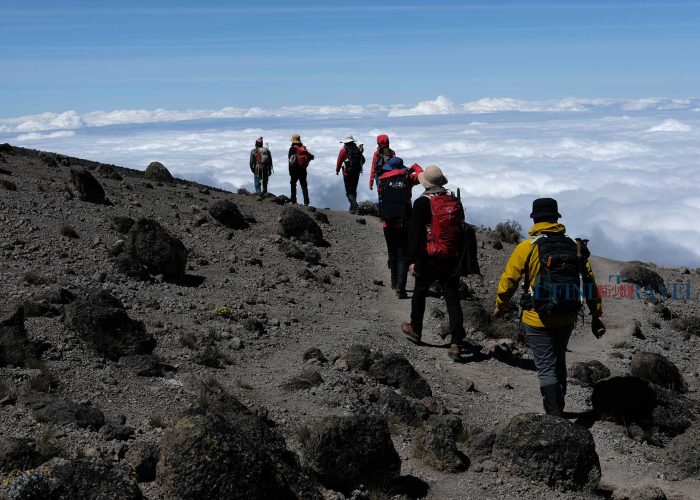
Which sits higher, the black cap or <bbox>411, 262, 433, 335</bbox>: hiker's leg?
the black cap

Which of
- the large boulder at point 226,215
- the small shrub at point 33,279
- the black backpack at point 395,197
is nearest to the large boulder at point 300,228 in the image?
the large boulder at point 226,215

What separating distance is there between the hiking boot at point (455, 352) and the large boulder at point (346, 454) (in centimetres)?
406

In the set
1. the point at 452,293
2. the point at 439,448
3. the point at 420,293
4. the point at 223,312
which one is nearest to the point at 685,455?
the point at 439,448

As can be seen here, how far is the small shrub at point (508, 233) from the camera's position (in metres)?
21.7

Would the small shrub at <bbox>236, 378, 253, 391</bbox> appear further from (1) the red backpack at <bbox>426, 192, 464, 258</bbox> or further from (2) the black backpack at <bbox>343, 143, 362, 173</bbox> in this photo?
(2) the black backpack at <bbox>343, 143, 362, 173</bbox>

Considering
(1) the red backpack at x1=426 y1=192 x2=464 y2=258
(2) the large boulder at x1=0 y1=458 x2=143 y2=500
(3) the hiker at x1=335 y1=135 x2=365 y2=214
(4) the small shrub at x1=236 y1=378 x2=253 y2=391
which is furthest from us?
(3) the hiker at x1=335 y1=135 x2=365 y2=214

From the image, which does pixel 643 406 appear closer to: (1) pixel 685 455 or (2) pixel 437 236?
(1) pixel 685 455

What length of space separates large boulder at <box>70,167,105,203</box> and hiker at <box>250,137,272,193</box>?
6011mm

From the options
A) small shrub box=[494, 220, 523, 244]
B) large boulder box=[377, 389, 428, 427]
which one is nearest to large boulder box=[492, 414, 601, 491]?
large boulder box=[377, 389, 428, 427]

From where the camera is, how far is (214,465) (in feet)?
15.4

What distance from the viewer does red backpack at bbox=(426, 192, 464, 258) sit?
917cm

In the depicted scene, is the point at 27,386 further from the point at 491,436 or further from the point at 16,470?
the point at 491,436

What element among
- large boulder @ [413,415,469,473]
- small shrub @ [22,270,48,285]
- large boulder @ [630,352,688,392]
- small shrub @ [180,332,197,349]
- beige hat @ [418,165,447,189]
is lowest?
large boulder @ [630,352,688,392]

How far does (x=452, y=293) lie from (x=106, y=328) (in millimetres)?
4284
